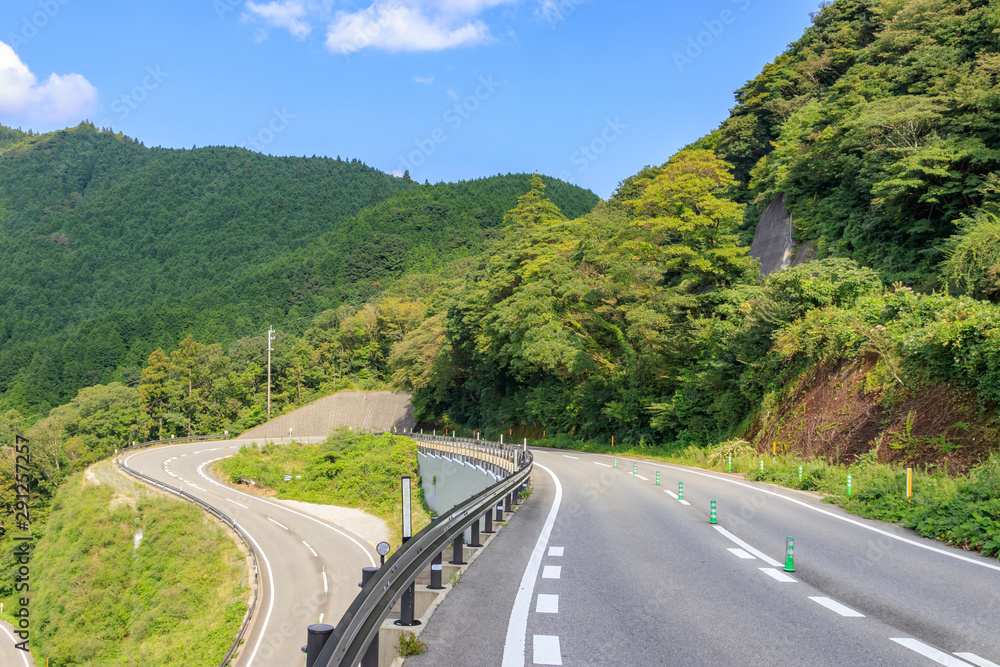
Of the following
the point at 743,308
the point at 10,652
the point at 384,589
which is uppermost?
the point at 743,308

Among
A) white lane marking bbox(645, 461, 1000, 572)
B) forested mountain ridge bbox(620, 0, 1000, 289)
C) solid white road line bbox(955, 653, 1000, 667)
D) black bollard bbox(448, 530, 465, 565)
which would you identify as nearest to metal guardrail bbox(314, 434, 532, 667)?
black bollard bbox(448, 530, 465, 565)

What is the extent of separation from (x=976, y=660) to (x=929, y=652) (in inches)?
10.5

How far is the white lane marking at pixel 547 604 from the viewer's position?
5.48 metres

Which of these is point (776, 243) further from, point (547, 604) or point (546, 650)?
point (546, 650)

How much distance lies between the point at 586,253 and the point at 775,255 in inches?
473

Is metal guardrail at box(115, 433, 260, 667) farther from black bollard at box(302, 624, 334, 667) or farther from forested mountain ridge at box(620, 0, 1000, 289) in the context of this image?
forested mountain ridge at box(620, 0, 1000, 289)

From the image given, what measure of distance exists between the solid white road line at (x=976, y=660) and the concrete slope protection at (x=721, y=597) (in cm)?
2

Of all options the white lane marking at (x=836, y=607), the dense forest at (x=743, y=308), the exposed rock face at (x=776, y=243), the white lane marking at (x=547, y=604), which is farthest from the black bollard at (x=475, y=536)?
→ the exposed rock face at (x=776, y=243)

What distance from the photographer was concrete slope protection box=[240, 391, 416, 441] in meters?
75.9

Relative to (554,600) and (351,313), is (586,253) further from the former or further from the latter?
(351,313)

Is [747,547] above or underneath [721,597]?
underneath

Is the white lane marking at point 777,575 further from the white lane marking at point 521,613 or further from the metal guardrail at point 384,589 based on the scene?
the metal guardrail at point 384,589

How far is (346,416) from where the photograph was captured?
79438mm

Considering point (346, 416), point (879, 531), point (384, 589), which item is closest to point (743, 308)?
point (879, 531)
